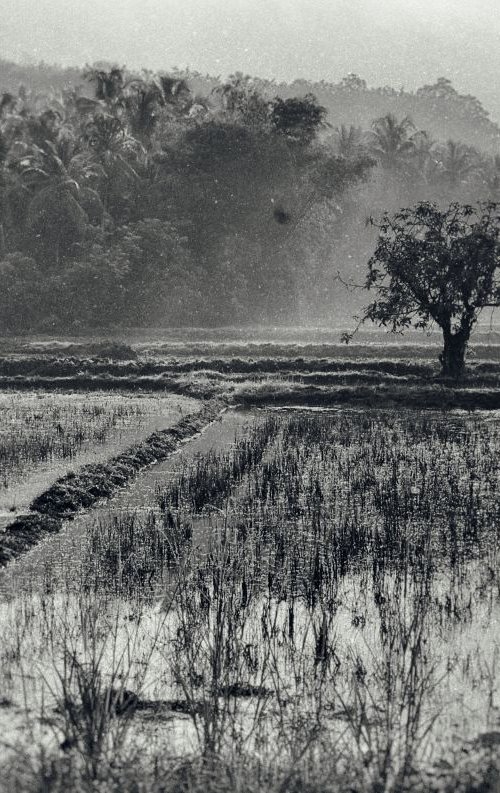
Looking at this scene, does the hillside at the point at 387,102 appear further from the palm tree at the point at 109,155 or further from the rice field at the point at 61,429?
the rice field at the point at 61,429

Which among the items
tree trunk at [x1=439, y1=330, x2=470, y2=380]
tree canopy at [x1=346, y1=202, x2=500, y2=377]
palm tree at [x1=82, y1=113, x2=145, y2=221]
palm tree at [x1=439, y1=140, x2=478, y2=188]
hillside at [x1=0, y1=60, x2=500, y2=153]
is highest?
hillside at [x1=0, y1=60, x2=500, y2=153]

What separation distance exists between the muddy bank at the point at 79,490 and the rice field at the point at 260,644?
25 cm

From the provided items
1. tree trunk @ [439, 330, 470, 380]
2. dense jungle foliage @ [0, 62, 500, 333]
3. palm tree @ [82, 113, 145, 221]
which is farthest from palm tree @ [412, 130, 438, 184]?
tree trunk @ [439, 330, 470, 380]

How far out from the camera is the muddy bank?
30.3ft

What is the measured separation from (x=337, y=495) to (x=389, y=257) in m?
15.4

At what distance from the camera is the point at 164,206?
51.2 m

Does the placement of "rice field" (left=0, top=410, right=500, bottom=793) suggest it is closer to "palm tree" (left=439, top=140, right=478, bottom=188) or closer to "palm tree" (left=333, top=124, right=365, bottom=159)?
"palm tree" (left=333, top=124, right=365, bottom=159)

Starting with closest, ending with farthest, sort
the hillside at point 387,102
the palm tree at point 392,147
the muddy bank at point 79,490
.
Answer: the muddy bank at point 79,490, the palm tree at point 392,147, the hillside at point 387,102

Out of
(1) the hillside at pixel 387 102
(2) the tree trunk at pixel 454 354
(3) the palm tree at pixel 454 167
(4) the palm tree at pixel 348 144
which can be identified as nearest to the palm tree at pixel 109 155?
(4) the palm tree at pixel 348 144

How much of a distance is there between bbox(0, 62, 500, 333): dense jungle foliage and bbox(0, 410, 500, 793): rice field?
35520 mm

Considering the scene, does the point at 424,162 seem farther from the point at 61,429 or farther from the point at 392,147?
A: the point at 61,429

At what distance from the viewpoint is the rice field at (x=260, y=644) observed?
4.60 m

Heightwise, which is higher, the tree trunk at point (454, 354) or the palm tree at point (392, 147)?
the palm tree at point (392, 147)

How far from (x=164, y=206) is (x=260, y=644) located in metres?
46.3
